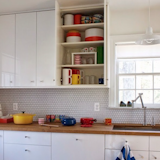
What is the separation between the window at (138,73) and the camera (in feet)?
9.27

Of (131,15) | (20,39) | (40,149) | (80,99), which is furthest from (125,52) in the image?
(40,149)

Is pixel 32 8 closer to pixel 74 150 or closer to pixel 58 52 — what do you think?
pixel 58 52

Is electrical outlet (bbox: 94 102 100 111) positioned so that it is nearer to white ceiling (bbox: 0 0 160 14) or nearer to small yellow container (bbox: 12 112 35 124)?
small yellow container (bbox: 12 112 35 124)

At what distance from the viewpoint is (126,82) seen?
2912 mm

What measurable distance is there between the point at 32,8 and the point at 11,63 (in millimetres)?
810

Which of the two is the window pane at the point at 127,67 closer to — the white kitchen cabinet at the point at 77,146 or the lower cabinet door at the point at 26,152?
the white kitchen cabinet at the point at 77,146

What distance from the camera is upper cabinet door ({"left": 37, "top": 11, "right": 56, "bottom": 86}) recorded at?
2.68 meters

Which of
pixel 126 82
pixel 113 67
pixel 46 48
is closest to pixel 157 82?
pixel 126 82

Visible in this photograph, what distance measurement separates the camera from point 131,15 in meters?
2.82

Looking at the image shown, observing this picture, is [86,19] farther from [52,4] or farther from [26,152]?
[26,152]

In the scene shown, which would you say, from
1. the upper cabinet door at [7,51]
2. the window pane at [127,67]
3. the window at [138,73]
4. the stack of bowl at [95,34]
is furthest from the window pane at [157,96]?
the upper cabinet door at [7,51]

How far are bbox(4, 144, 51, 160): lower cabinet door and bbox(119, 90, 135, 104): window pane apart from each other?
1233 millimetres

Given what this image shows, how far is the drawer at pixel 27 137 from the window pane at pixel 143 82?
4.71 ft

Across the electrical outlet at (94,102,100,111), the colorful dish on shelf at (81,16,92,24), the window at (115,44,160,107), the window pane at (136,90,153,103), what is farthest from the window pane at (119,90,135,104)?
the colorful dish on shelf at (81,16,92,24)
